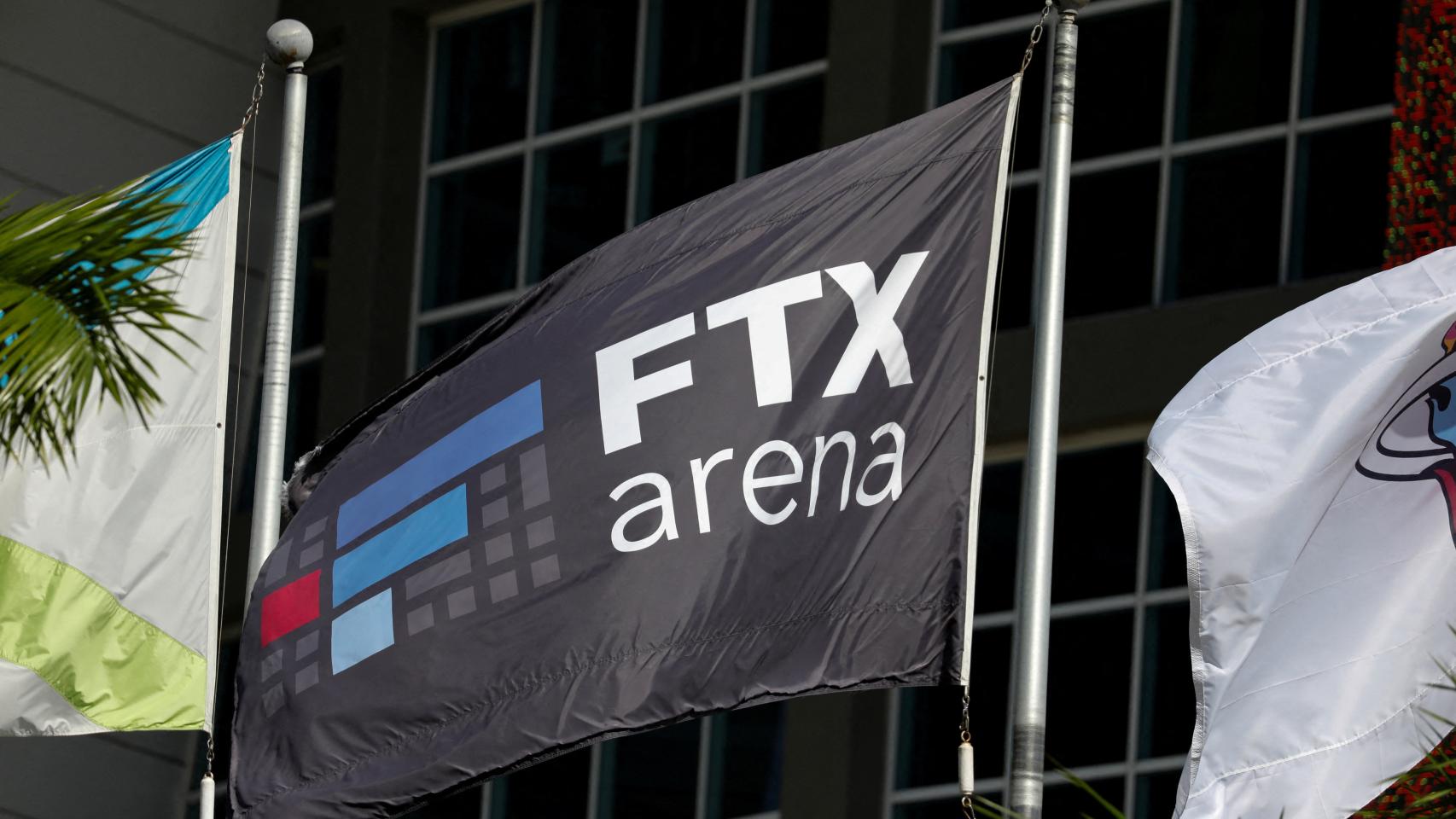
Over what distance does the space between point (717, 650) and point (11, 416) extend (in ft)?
8.29

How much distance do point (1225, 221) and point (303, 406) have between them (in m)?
10.1

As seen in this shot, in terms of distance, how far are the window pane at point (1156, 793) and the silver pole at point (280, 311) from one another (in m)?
7.32

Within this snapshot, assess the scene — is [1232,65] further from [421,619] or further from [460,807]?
[421,619]

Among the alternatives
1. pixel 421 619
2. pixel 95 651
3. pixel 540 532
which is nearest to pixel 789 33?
pixel 95 651

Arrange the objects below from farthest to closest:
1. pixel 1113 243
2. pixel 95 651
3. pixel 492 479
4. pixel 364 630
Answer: pixel 1113 243 < pixel 95 651 < pixel 364 630 < pixel 492 479

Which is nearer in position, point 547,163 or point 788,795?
point 788,795

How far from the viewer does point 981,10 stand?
21.5 meters

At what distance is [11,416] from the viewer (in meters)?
9.29

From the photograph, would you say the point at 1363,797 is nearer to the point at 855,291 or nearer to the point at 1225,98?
the point at 855,291

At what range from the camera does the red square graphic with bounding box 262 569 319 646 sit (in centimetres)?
1177

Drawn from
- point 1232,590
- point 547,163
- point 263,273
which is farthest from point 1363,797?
point 263,273

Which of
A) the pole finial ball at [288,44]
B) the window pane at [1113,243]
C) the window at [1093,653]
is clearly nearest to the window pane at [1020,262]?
the window pane at [1113,243]

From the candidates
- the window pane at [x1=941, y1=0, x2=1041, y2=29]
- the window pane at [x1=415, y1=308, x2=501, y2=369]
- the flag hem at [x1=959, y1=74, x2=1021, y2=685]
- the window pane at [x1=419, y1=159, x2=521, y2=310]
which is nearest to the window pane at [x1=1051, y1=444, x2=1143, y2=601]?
the window pane at [x1=941, y1=0, x2=1041, y2=29]

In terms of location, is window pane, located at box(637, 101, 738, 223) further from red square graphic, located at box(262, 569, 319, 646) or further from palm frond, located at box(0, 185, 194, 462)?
palm frond, located at box(0, 185, 194, 462)
